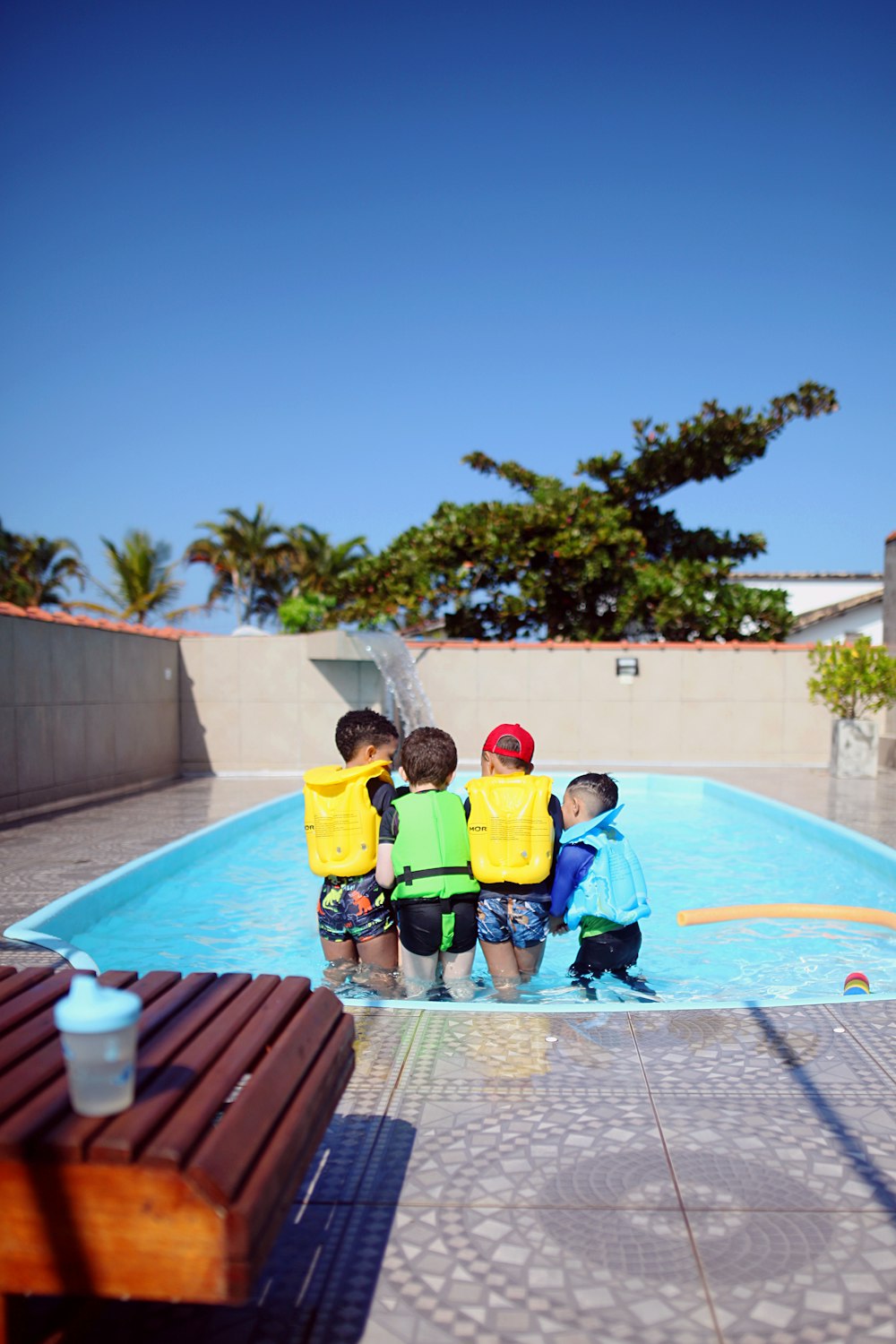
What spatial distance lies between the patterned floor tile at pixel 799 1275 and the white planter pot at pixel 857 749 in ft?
35.7

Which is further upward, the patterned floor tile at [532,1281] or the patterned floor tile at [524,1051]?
the patterned floor tile at [532,1281]

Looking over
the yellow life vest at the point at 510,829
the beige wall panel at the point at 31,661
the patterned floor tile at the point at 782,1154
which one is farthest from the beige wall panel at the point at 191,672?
the patterned floor tile at the point at 782,1154

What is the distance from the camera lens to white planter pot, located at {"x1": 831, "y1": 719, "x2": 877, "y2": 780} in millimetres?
12289

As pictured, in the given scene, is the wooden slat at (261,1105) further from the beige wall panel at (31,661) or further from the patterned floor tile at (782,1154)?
the beige wall panel at (31,661)

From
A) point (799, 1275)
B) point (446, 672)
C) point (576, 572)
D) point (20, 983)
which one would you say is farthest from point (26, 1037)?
point (576, 572)

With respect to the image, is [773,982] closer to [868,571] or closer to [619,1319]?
[619,1319]

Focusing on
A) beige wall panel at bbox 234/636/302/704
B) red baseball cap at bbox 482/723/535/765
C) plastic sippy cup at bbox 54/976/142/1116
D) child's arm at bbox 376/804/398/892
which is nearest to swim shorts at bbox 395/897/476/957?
child's arm at bbox 376/804/398/892

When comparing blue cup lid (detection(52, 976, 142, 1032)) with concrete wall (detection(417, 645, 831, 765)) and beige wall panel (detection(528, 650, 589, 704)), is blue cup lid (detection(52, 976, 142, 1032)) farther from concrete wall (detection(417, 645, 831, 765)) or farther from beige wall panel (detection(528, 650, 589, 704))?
beige wall panel (detection(528, 650, 589, 704))

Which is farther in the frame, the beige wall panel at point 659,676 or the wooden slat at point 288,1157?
the beige wall panel at point 659,676

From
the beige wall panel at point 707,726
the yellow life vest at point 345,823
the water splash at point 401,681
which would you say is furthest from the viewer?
the beige wall panel at point 707,726

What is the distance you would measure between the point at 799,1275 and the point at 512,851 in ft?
6.93

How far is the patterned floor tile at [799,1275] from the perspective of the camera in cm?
196

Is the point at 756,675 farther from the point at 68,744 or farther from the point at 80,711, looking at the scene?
the point at 68,744

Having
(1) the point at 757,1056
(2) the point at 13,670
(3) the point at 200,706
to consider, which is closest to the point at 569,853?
(1) the point at 757,1056
